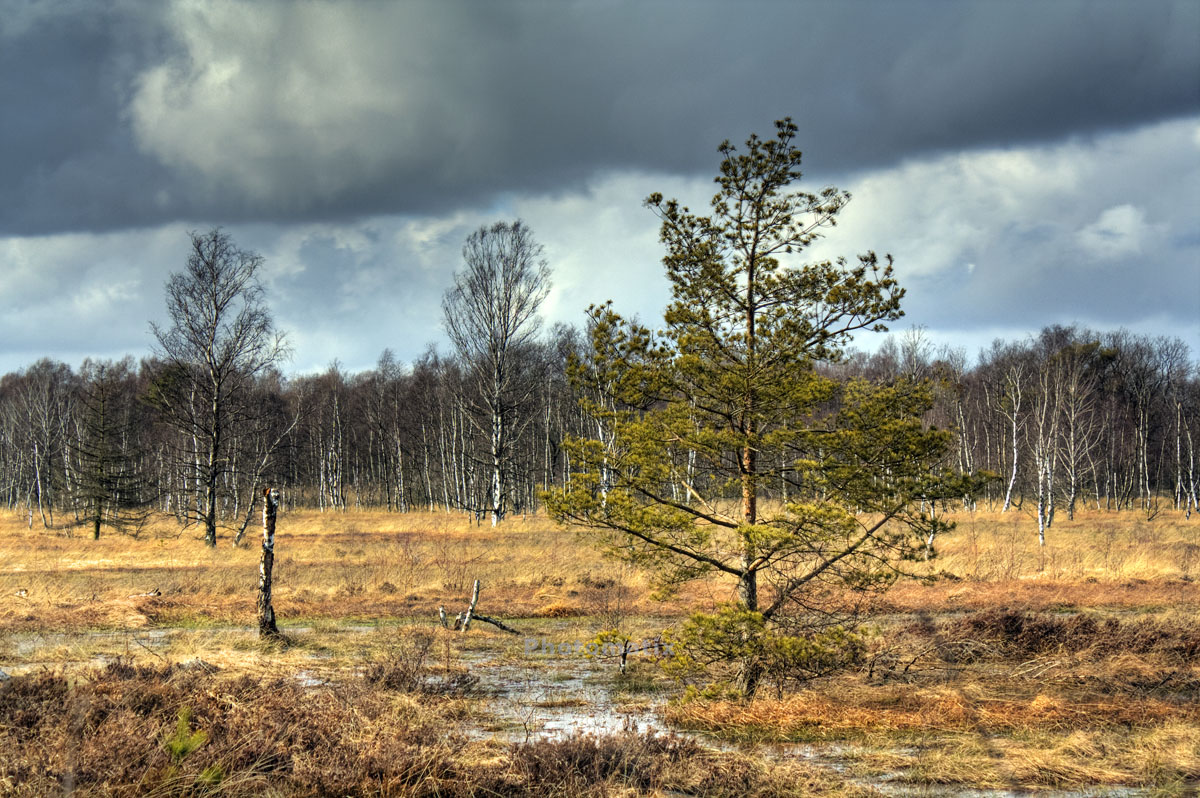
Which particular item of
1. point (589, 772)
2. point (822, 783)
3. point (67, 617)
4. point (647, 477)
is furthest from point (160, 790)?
point (67, 617)

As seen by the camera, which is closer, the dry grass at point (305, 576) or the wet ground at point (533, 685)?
the wet ground at point (533, 685)

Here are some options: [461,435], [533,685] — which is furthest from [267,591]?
[461,435]

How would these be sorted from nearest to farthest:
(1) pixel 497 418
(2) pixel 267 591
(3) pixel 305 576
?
1. (2) pixel 267 591
2. (3) pixel 305 576
3. (1) pixel 497 418

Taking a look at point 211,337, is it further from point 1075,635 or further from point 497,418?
point 1075,635

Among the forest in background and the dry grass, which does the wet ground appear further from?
the forest in background

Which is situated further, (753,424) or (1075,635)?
(1075,635)

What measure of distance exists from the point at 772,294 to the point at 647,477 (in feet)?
10.5

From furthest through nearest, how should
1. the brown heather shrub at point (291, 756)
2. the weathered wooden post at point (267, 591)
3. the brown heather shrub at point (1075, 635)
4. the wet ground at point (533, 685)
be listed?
1. the weathered wooden post at point (267, 591)
2. the brown heather shrub at point (1075, 635)
3. the wet ground at point (533, 685)
4. the brown heather shrub at point (291, 756)

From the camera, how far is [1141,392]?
59.2 metres

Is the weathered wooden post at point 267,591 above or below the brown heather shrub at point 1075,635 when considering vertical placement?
above

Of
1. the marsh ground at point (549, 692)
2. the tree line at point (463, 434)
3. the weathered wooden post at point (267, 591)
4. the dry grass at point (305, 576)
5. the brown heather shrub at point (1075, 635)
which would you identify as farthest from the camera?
the tree line at point (463, 434)

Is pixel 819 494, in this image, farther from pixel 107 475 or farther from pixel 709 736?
pixel 107 475

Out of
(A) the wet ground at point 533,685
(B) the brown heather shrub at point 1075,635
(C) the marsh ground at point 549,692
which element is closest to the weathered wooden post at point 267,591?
(A) the wet ground at point 533,685

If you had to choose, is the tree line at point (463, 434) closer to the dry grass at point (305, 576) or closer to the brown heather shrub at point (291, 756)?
the dry grass at point (305, 576)
